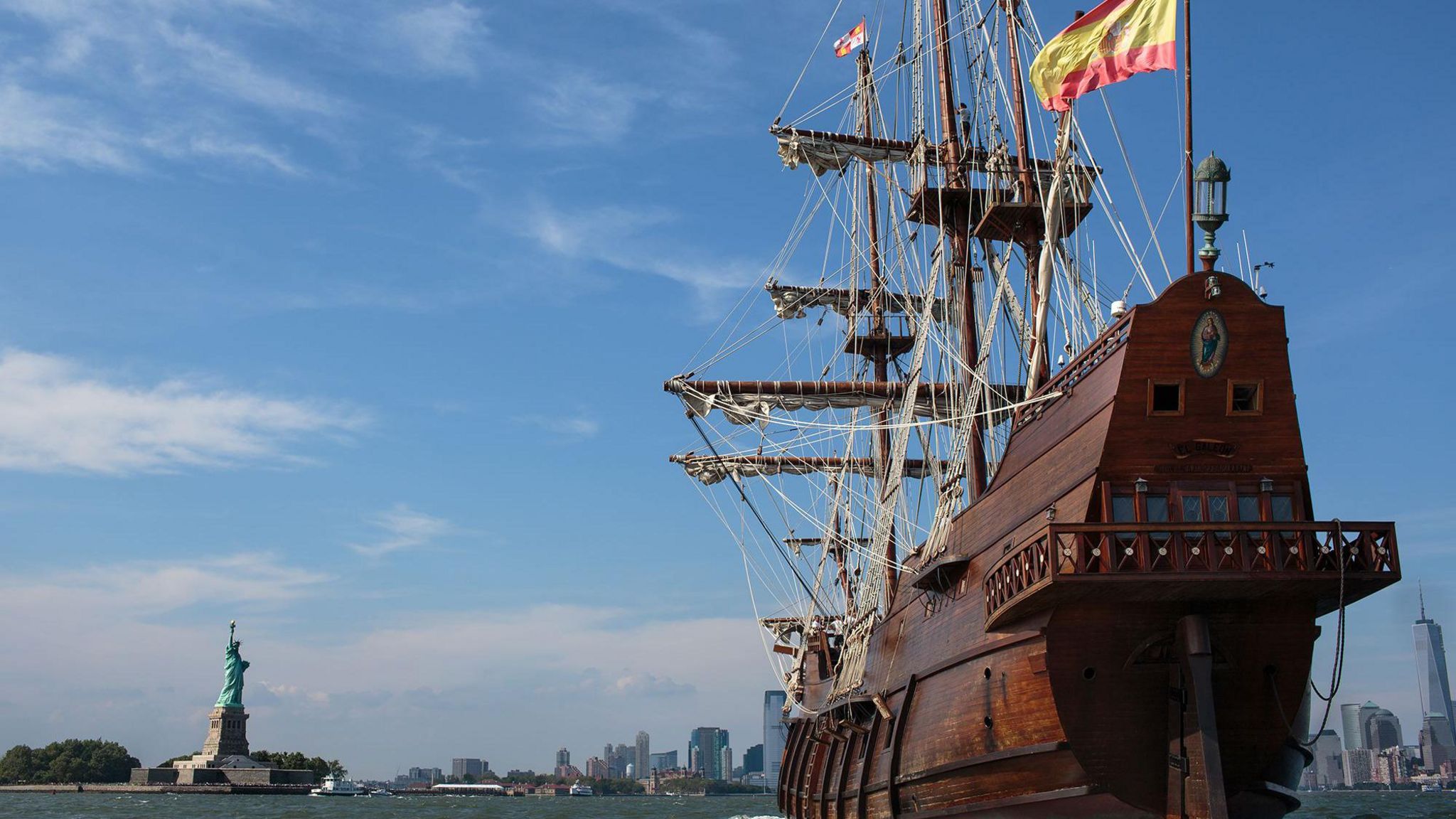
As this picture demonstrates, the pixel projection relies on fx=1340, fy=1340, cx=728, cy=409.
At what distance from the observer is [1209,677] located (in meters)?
19.3

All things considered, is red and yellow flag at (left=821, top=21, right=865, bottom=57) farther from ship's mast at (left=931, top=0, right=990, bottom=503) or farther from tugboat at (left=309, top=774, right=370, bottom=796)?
tugboat at (left=309, top=774, right=370, bottom=796)

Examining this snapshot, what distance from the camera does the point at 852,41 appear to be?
47.8 m

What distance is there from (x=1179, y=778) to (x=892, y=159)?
84.9ft

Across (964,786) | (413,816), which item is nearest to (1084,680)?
(964,786)

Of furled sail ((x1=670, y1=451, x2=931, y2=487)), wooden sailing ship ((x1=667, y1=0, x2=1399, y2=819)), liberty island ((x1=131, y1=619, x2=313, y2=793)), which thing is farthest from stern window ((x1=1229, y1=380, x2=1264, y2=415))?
liberty island ((x1=131, y1=619, x2=313, y2=793))

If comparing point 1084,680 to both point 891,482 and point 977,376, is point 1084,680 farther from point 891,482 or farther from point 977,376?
point 891,482

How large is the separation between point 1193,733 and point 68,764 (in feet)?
465

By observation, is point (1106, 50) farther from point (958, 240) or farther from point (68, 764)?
point (68, 764)

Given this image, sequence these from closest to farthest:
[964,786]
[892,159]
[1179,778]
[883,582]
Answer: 1. [1179,778]
2. [964,786]
3. [883,582]
4. [892,159]

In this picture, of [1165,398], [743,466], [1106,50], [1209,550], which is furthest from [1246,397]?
[743,466]

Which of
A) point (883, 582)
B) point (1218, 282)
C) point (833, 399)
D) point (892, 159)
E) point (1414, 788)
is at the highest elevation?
point (892, 159)

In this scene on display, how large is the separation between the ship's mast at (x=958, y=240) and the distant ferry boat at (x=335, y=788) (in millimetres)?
107249

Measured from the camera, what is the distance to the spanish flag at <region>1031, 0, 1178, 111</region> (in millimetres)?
21000

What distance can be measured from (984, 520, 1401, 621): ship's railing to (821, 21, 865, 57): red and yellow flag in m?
32.0
